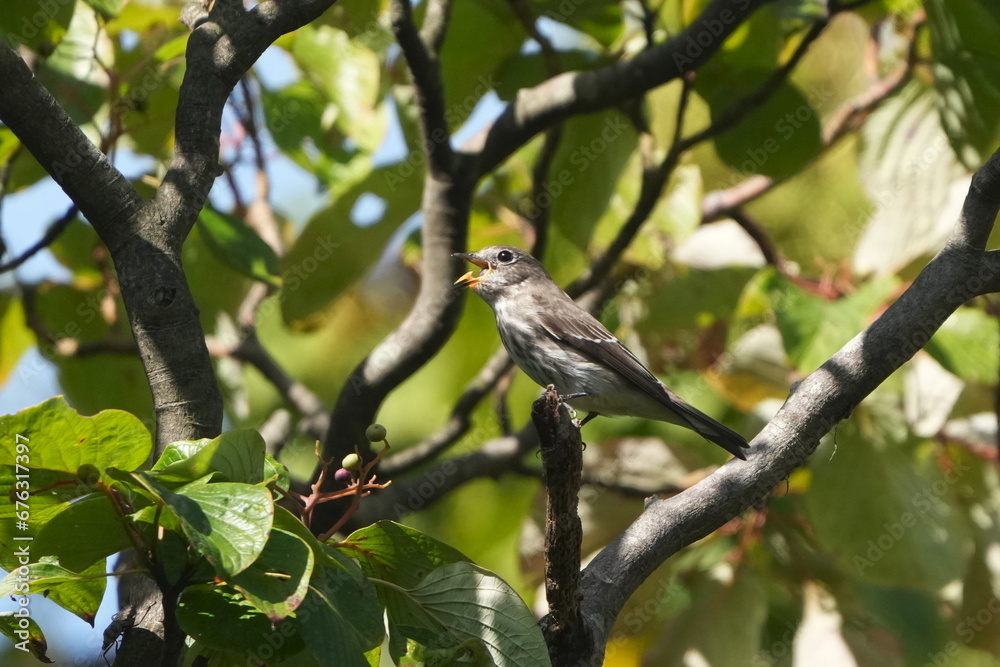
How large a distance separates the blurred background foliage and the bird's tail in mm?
395

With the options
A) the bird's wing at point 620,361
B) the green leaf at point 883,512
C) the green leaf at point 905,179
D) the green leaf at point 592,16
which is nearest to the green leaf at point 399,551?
the bird's wing at point 620,361

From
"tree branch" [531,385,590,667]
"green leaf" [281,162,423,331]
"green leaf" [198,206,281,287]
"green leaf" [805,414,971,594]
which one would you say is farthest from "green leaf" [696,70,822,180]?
"tree branch" [531,385,590,667]

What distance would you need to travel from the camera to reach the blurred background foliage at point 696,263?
3.82m

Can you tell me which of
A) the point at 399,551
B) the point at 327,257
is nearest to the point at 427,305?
the point at 327,257

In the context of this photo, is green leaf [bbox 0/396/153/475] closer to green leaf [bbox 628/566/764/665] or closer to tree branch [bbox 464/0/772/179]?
tree branch [bbox 464/0/772/179]

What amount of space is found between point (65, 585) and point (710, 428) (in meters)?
2.43

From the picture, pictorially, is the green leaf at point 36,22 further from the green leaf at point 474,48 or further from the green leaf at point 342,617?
the green leaf at point 342,617

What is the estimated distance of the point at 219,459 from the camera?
1.67m

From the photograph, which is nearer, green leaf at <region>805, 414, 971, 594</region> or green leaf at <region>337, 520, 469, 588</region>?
green leaf at <region>337, 520, 469, 588</region>

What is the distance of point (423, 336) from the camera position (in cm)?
360

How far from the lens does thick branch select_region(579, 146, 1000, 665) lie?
2414mm

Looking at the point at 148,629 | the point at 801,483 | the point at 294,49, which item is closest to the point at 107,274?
the point at 294,49

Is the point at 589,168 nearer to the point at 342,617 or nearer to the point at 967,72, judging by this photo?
the point at 967,72

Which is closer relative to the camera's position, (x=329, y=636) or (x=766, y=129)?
(x=329, y=636)
